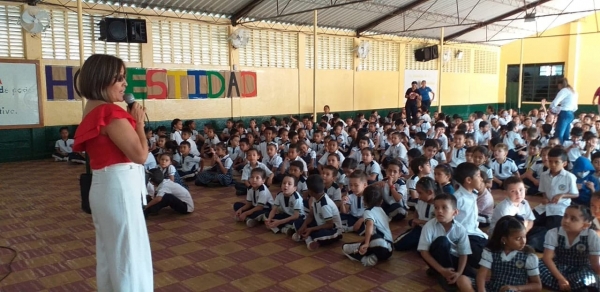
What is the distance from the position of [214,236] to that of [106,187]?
2.19m

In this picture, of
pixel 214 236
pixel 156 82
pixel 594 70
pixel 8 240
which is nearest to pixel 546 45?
pixel 594 70

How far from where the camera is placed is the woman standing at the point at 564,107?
696 cm

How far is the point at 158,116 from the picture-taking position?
352 inches

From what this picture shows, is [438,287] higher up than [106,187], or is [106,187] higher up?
[106,187]

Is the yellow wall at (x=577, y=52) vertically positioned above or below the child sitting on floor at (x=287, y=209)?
above

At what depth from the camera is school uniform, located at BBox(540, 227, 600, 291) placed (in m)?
2.48

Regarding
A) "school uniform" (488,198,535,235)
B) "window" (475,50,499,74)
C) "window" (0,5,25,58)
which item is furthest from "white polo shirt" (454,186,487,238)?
"window" (475,50,499,74)

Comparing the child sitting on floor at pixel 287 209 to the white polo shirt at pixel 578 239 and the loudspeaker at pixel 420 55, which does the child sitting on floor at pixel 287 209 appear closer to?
the white polo shirt at pixel 578 239

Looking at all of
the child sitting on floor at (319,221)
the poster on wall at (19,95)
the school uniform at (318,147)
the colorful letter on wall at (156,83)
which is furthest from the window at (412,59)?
the child sitting on floor at (319,221)

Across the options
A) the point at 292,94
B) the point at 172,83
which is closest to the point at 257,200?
the point at 172,83

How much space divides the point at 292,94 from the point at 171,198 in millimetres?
6874

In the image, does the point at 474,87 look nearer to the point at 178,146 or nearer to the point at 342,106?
the point at 342,106

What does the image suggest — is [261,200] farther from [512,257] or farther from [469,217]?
[512,257]

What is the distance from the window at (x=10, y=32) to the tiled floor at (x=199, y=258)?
3.51 m
